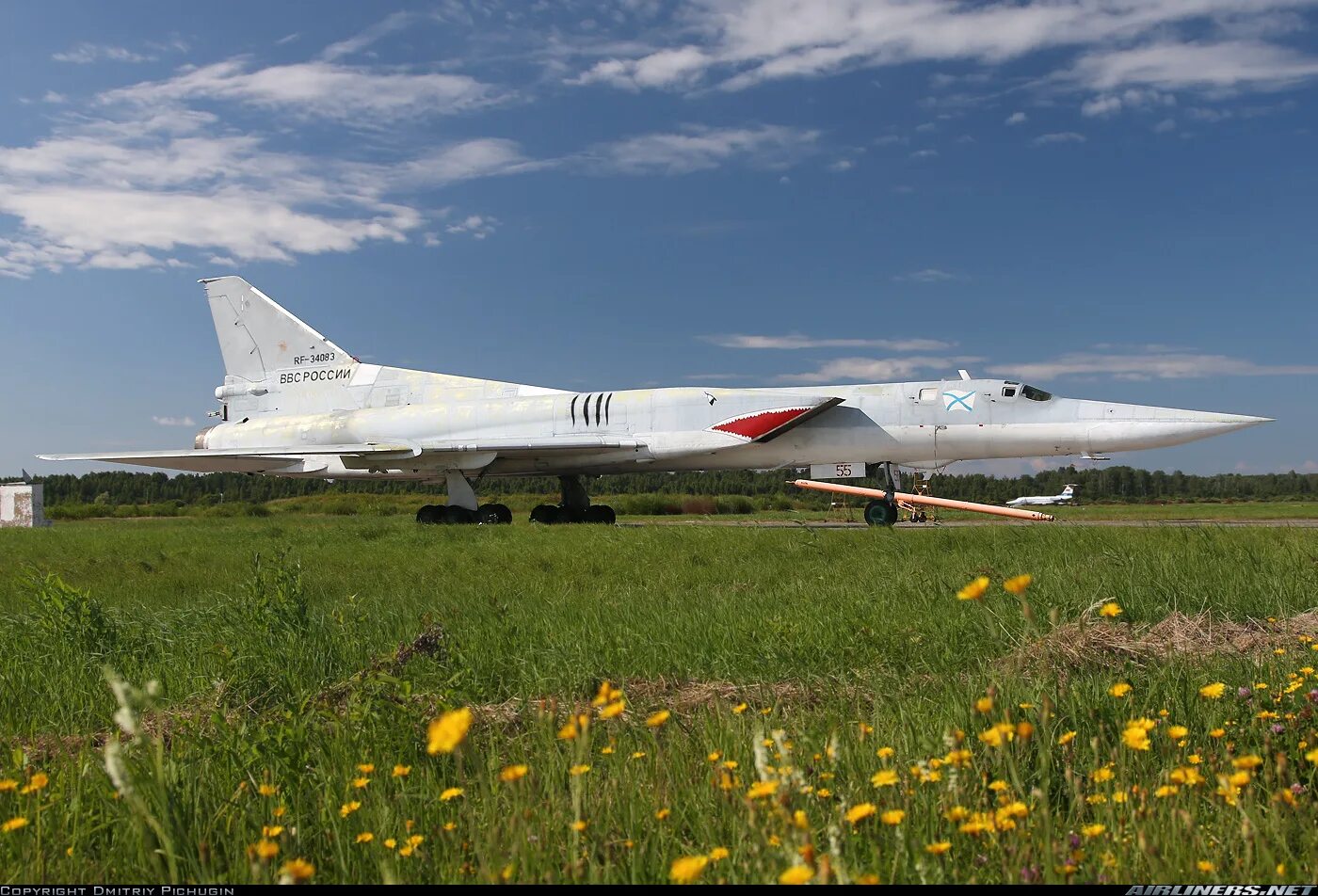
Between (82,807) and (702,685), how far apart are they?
2233 mm

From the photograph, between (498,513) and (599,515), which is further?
(599,515)

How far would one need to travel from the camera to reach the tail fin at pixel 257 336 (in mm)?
25125

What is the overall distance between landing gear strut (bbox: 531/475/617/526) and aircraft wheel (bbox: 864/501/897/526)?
618 centimetres

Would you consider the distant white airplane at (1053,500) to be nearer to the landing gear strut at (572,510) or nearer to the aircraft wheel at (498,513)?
the landing gear strut at (572,510)

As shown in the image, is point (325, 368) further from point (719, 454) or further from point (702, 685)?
point (702, 685)

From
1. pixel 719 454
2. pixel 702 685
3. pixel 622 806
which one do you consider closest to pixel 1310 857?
pixel 622 806

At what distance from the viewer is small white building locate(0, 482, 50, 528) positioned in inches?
1164

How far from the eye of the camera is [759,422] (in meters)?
18.7

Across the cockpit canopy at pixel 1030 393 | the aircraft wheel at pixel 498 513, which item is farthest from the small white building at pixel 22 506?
the cockpit canopy at pixel 1030 393

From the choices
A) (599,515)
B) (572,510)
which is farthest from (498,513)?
(599,515)

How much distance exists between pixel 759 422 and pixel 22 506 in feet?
83.4

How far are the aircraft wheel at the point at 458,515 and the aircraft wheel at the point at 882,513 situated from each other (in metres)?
8.88

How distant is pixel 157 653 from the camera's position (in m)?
5.03

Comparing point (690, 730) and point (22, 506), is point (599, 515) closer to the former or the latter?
point (690, 730)
